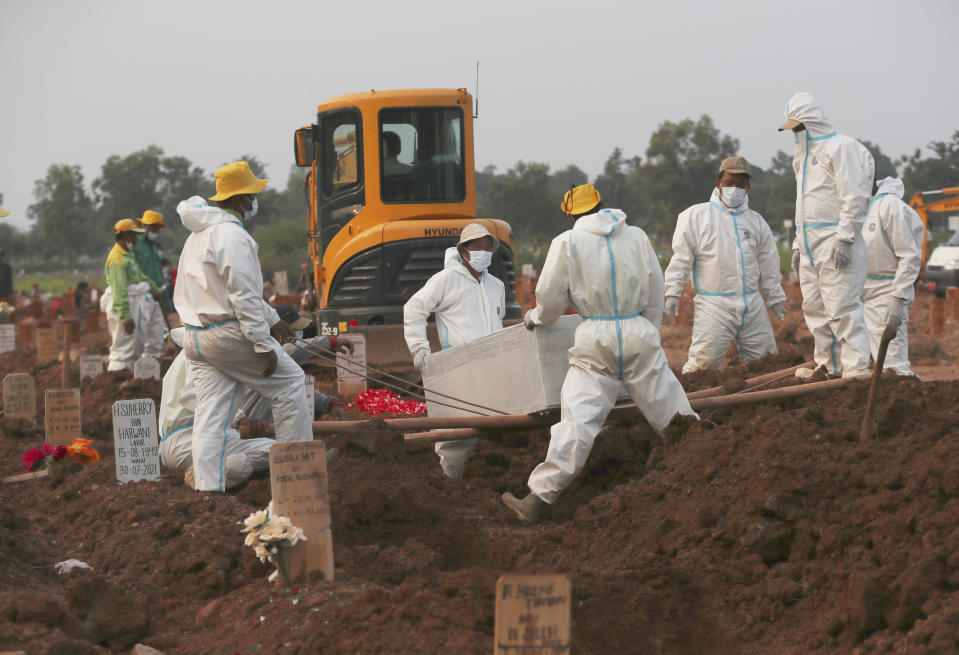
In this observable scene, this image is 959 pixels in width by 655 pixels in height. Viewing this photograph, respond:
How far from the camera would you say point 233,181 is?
6.52m

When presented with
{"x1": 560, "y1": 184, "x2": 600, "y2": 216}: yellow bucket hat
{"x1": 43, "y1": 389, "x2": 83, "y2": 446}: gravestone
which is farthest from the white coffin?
{"x1": 43, "y1": 389, "x2": 83, "y2": 446}: gravestone

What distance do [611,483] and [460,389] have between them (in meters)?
1.17

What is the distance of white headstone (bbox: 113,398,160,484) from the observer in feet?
21.8

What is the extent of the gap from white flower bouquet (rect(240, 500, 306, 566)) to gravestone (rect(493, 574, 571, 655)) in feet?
4.65

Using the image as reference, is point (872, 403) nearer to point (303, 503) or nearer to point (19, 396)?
point (303, 503)

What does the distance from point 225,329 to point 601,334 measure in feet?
7.11

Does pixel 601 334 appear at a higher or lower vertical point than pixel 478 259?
lower

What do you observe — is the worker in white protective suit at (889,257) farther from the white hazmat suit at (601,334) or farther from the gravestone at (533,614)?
the gravestone at (533,614)

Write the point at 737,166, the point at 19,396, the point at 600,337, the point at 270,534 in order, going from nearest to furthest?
the point at 270,534 → the point at 600,337 → the point at 737,166 → the point at 19,396

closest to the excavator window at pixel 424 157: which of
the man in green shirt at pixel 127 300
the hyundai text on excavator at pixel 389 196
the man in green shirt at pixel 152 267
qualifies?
the hyundai text on excavator at pixel 389 196

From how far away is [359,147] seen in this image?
443 inches

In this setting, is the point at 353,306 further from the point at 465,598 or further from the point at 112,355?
the point at 465,598

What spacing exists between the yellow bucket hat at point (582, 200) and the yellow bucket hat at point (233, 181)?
1.88 meters

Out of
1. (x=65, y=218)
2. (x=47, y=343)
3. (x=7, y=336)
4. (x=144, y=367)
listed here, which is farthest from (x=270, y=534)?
(x=65, y=218)
